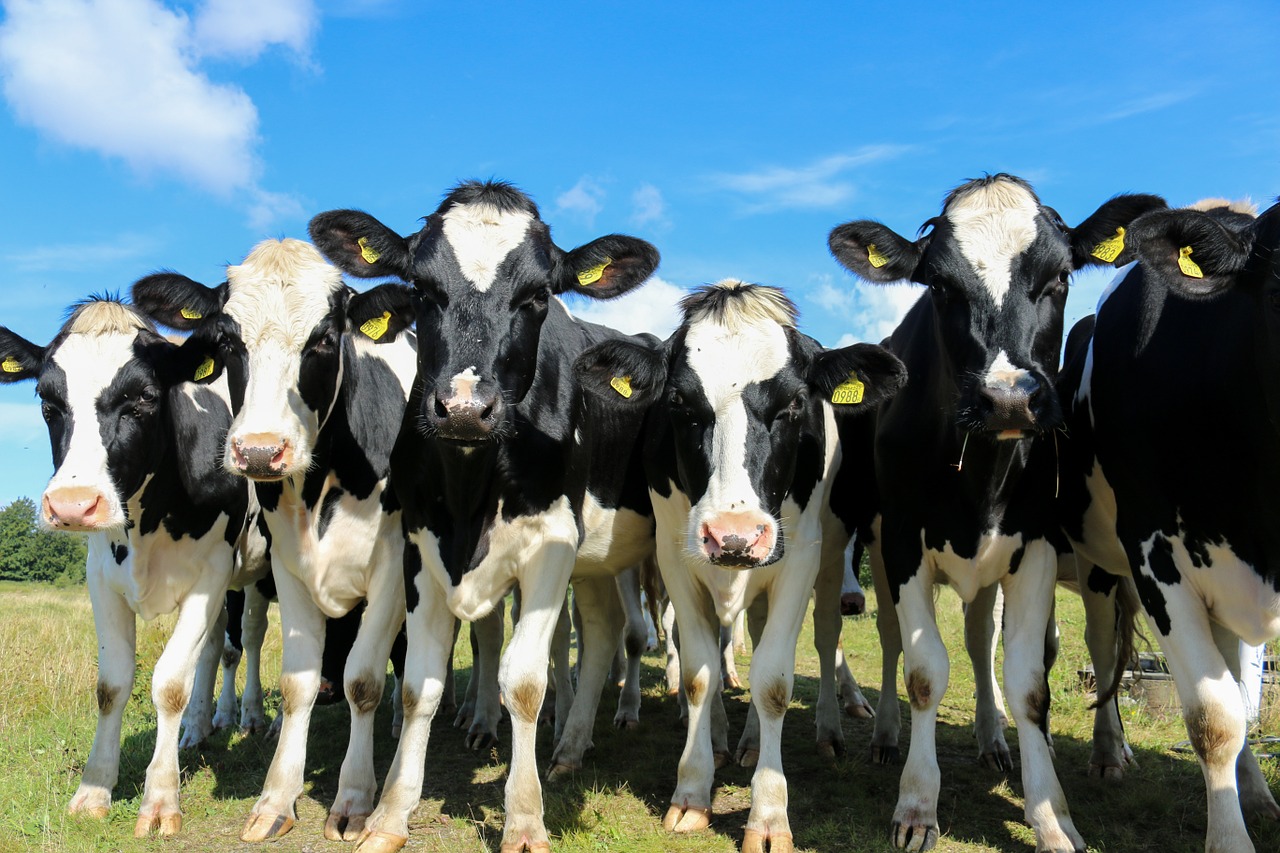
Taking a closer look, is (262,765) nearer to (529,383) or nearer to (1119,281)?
(529,383)

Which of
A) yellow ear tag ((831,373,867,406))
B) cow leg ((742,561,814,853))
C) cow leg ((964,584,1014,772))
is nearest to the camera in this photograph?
cow leg ((742,561,814,853))

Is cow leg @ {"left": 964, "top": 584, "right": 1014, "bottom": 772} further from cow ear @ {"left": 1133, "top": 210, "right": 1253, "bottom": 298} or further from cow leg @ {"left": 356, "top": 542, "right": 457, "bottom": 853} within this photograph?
cow leg @ {"left": 356, "top": 542, "right": 457, "bottom": 853}

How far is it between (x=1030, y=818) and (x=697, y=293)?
3331 mm

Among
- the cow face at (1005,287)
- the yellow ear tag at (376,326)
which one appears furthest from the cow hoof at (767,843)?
the yellow ear tag at (376,326)

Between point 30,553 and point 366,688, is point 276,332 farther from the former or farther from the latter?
point 30,553

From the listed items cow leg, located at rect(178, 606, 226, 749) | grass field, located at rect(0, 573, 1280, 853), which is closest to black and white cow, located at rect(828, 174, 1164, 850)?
grass field, located at rect(0, 573, 1280, 853)

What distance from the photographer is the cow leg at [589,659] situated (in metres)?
6.82

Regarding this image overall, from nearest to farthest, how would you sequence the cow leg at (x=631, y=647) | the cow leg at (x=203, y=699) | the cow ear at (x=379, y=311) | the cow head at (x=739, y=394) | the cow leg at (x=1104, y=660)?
the cow head at (x=739, y=394) < the cow ear at (x=379, y=311) < the cow leg at (x=1104, y=660) < the cow leg at (x=203, y=699) < the cow leg at (x=631, y=647)

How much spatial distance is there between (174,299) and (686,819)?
4384 millimetres

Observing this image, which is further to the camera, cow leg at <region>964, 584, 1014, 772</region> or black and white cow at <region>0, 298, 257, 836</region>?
cow leg at <region>964, 584, 1014, 772</region>

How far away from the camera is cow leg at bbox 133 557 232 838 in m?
5.64

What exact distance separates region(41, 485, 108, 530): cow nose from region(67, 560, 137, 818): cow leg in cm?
96

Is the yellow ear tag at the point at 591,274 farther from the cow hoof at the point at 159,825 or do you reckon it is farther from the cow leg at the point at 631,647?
the cow hoof at the point at 159,825

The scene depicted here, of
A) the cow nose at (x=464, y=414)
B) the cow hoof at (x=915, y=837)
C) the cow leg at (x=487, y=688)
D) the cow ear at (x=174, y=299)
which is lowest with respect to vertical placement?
the cow hoof at (x=915, y=837)
